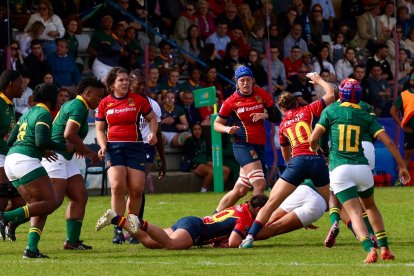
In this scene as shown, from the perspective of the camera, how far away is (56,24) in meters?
25.1

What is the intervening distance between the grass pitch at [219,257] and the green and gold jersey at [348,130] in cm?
103

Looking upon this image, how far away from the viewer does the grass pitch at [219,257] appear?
11633 mm

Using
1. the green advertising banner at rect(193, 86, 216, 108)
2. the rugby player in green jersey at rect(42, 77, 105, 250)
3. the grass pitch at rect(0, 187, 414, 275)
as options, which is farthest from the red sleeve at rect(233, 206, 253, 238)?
the green advertising banner at rect(193, 86, 216, 108)

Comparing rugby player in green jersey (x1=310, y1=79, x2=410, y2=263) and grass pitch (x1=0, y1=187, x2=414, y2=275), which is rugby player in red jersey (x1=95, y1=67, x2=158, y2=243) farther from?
rugby player in green jersey (x1=310, y1=79, x2=410, y2=263)

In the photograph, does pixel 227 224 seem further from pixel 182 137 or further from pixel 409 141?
pixel 182 137

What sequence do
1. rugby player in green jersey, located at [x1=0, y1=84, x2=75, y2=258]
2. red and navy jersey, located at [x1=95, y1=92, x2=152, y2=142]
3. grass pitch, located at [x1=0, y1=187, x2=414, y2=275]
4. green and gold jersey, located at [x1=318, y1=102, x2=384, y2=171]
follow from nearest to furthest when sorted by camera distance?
grass pitch, located at [x1=0, y1=187, x2=414, y2=275], green and gold jersey, located at [x1=318, y1=102, x2=384, y2=171], rugby player in green jersey, located at [x1=0, y1=84, x2=75, y2=258], red and navy jersey, located at [x1=95, y1=92, x2=152, y2=142]

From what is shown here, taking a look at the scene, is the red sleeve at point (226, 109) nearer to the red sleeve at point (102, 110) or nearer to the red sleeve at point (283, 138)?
the red sleeve at point (283, 138)

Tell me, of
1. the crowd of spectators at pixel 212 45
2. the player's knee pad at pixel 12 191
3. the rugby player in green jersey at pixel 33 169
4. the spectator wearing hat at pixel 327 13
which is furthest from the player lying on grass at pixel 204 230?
the spectator wearing hat at pixel 327 13

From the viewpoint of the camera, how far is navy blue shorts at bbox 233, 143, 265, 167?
16.2m

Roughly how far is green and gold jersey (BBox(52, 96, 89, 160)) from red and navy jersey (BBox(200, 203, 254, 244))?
1739mm

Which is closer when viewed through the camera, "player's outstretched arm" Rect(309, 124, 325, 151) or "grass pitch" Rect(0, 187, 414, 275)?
"grass pitch" Rect(0, 187, 414, 275)

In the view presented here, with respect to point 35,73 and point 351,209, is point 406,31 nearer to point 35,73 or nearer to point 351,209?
point 35,73

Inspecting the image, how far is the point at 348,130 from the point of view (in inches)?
483

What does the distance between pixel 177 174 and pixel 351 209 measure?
12.9m
